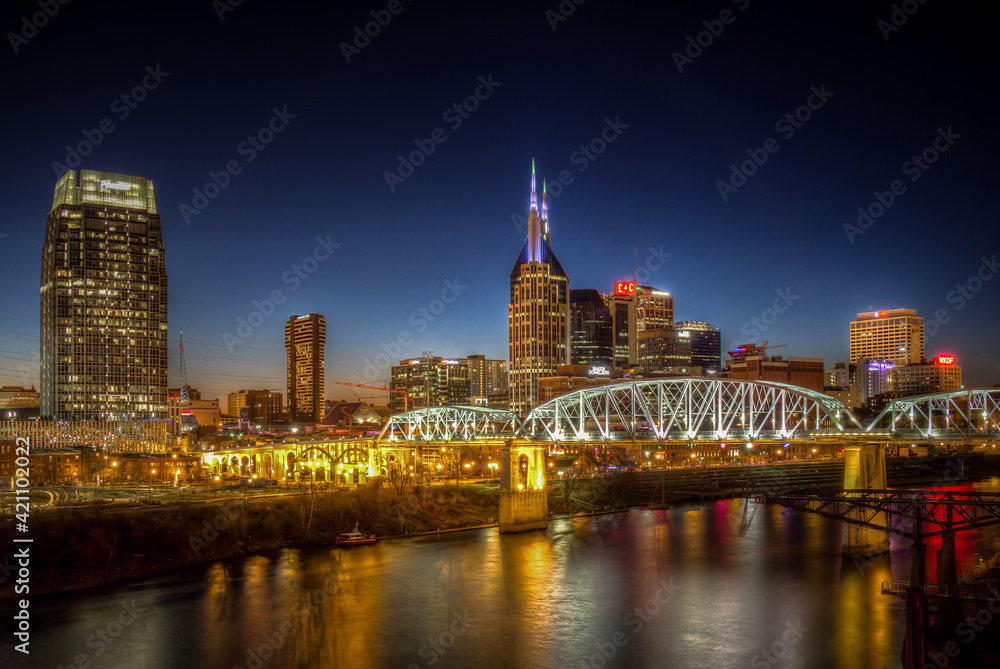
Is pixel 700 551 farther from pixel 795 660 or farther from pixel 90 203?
pixel 90 203

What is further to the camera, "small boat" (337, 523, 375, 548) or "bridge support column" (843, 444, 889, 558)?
"small boat" (337, 523, 375, 548)

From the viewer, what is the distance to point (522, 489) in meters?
64.1

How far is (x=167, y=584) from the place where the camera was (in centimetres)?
4253

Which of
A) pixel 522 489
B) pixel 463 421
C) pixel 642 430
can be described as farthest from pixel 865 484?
pixel 463 421

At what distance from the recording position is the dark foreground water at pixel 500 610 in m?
31.0

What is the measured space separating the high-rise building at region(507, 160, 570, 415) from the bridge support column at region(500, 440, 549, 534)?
386ft

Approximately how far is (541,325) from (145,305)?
86535 mm
